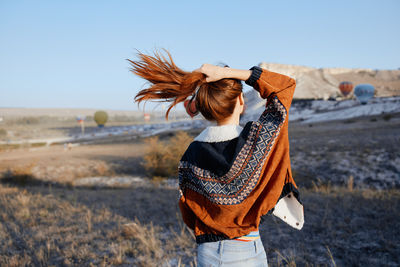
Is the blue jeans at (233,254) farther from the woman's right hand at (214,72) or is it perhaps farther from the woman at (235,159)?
the woman's right hand at (214,72)

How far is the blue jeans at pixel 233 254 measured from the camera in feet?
5.44

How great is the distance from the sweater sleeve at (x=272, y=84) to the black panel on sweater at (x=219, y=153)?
0.82ft

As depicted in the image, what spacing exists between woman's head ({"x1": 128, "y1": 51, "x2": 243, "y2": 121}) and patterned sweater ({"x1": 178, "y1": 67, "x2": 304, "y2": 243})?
0.41 feet

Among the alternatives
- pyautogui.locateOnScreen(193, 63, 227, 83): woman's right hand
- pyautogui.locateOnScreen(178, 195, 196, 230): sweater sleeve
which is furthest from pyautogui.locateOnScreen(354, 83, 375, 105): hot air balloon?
pyautogui.locateOnScreen(193, 63, 227, 83): woman's right hand

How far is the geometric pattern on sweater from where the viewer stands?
165 centimetres

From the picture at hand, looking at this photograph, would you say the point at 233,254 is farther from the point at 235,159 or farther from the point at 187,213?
the point at 235,159

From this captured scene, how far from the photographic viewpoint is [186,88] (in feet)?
5.82

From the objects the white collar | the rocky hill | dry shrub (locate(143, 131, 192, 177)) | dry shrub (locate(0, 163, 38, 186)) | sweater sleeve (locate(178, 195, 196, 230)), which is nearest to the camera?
the white collar

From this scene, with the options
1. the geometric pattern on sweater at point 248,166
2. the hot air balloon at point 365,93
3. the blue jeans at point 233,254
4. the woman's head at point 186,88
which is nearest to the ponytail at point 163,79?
the woman's head at point 186,88

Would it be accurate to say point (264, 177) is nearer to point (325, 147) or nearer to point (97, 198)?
point (97, 198)

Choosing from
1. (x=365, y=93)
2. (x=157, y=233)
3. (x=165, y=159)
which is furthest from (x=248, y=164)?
(x=365, y=93)

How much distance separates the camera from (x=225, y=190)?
1717mm

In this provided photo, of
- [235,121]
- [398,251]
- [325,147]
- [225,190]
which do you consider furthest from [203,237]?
[325,147]

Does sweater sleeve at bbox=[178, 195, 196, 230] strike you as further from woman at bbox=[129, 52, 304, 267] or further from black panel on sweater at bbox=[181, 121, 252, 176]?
black panel on sweater at bbox=[181, 121, 252, 176]
